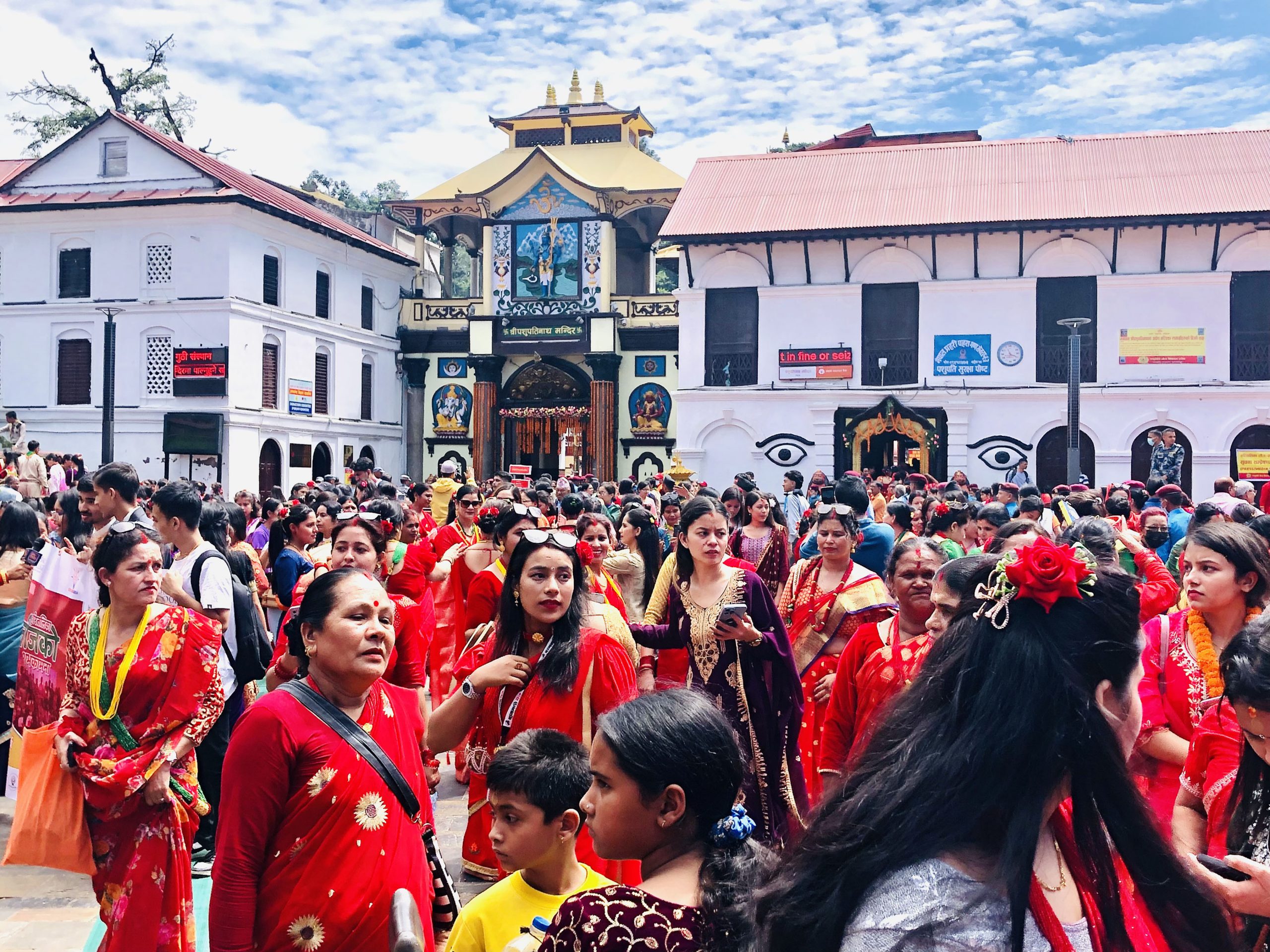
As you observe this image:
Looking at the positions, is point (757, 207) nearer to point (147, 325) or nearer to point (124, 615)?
point (147, 325)

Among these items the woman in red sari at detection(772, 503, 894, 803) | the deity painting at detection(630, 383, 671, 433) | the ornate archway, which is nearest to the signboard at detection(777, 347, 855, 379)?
the deity painting at detection(630, 383, 671, 433)

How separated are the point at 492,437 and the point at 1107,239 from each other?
16.8m

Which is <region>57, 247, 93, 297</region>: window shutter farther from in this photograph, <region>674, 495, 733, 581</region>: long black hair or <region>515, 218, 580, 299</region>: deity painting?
<region>674, 495, 733, 581</region>: long black hair

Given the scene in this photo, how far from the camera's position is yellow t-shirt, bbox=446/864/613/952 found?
249cm

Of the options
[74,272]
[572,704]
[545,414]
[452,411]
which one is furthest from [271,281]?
[572,704]

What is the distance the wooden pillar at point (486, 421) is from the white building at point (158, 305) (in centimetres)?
460

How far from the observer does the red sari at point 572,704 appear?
3496 millimetres

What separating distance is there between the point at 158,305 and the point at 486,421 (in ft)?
29.8

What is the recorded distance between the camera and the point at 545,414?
99.5 ft

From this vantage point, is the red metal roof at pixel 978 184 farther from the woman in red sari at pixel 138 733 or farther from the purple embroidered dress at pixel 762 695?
the woman in red sari at pixel 138 733

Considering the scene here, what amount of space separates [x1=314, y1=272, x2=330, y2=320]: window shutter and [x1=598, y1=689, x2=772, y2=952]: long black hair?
29.0 m

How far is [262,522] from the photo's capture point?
10656 mm

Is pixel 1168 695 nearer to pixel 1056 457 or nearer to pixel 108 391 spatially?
pixel 1056 457

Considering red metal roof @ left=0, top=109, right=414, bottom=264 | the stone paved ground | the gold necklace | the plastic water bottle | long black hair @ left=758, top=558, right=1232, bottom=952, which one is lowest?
the stone paved ground
